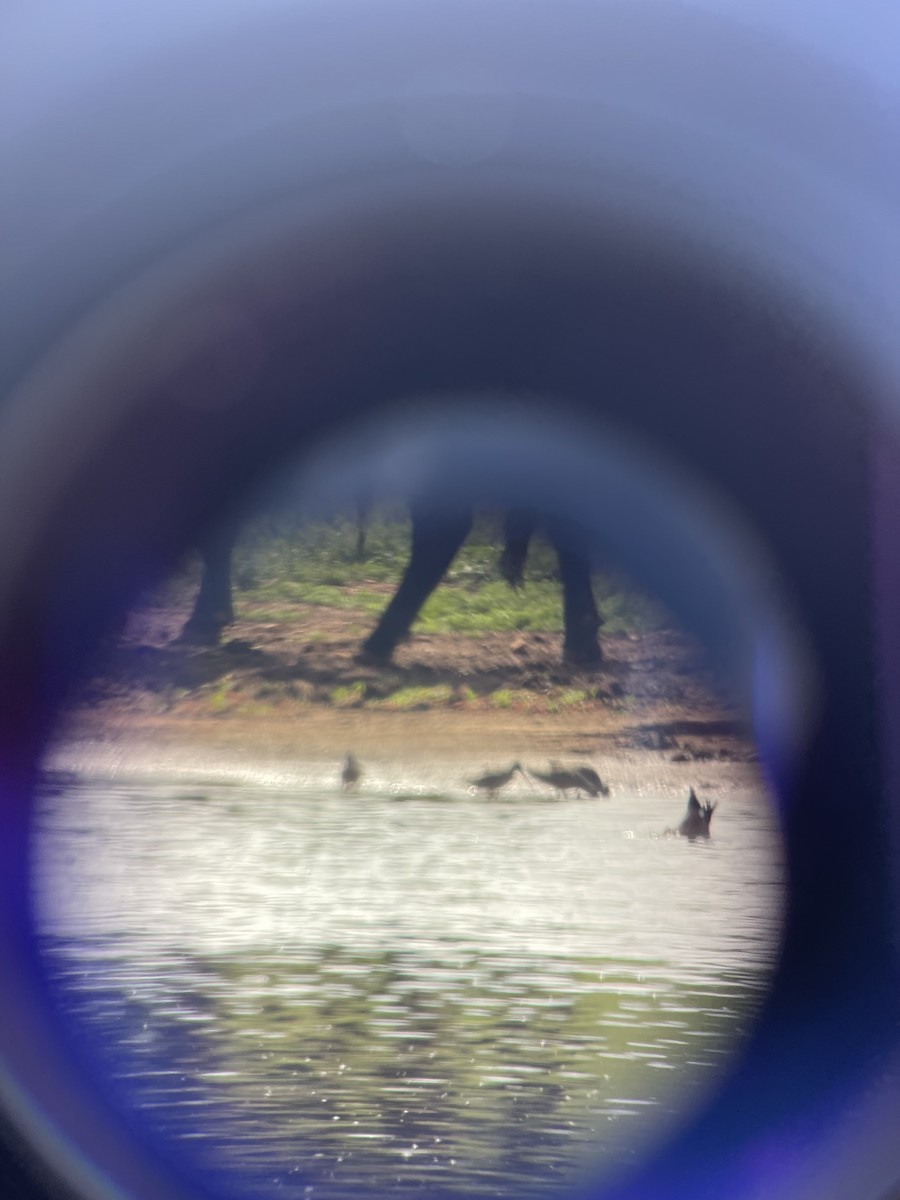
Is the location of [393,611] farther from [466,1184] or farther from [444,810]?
[466,1184]

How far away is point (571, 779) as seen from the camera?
5.52 metres

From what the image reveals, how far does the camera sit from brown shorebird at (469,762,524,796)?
5402 mm

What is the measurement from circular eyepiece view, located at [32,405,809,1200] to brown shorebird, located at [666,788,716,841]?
24 millimetres

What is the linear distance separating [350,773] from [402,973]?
7.36ft

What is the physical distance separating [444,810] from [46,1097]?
100 inches

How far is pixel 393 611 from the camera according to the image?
6.19 meters

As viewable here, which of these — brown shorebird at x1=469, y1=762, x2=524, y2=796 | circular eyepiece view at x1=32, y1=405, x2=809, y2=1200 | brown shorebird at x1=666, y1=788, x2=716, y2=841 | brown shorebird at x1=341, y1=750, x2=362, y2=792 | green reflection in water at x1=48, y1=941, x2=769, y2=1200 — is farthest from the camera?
brown shorebird at x1=341, y1=750, x2=362, y2=792

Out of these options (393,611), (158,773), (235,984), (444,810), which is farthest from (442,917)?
(393,611)

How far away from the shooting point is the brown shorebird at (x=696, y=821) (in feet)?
15.7

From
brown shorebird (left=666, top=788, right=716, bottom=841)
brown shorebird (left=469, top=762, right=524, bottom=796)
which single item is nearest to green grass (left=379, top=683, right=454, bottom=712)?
brown shorebird (left=469, top=762, right=524, bottom=796)

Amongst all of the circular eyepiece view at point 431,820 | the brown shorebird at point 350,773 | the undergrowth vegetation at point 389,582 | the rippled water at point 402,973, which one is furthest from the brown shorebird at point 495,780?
the undergrowth vegetation at point 389,582

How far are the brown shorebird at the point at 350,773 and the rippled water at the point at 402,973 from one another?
0.28 meters

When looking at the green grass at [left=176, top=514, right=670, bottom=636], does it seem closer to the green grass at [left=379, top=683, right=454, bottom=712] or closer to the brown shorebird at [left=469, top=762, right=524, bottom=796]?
the green grass at [left=379, top=683, right=454, bottom=712]

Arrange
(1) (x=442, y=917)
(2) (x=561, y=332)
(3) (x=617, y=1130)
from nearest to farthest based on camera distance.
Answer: (3) (x=617, y=1130) → (1) (x=442, y=917) → (2) (x=561, y=332)
